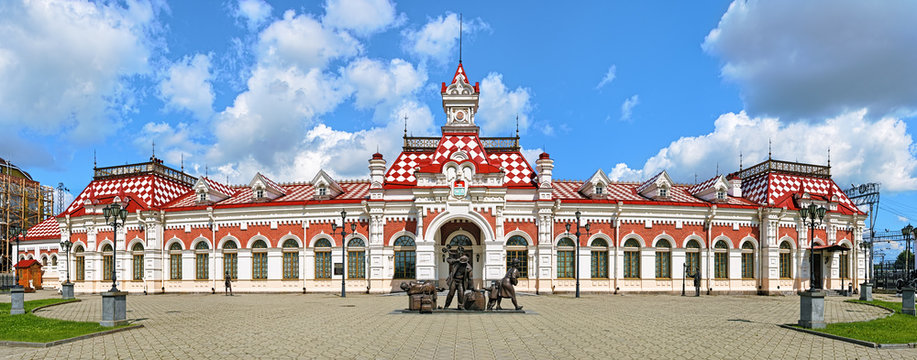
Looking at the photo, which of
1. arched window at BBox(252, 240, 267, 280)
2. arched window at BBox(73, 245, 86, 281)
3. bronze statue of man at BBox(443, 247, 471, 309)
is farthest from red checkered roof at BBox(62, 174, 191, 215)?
bronze statue of man at BBox(443, 247, 471, 309)

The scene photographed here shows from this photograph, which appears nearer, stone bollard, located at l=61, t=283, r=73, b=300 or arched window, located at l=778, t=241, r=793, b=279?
stone bollard, located at l=61, t=283, r=73, b=300

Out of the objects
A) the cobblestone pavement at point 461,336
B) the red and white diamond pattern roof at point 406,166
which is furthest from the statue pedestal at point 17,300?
the red and white diamond pattern roof at point 406,166

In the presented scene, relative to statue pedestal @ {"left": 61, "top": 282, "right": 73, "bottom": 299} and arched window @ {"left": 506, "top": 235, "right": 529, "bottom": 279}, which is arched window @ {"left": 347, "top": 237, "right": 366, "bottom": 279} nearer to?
arched window @ {"left": 506, "top": 235, "right": 529, "bottom": 279}

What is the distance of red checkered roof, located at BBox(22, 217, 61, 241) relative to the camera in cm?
4931

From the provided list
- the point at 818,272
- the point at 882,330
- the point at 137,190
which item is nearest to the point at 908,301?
the point at 882,330

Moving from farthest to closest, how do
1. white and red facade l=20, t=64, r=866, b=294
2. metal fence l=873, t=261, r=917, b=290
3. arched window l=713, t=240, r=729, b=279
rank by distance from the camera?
metal fence l=873, t=261, r=917, b=290, arched window l=713, t=240, r=729, b=279, white and red facade l=20, t=64, r=866, b=294

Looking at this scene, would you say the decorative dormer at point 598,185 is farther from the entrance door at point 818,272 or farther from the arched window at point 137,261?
the arched window at point 137,261

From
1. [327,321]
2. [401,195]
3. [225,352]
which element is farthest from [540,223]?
[225,352]

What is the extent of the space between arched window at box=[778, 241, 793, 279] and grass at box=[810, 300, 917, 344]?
19.3 metres

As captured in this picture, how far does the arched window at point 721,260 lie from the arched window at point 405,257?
17.9 metres

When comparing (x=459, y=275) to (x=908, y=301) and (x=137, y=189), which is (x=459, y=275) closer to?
(x=908, y=301)

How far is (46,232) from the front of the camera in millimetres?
50000

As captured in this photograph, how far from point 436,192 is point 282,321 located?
16.0 meters

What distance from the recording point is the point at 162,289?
3784cm
